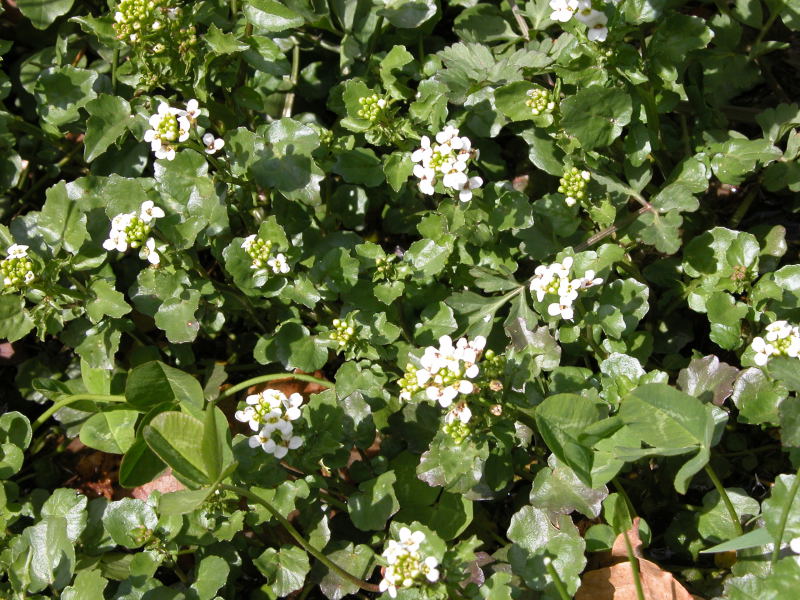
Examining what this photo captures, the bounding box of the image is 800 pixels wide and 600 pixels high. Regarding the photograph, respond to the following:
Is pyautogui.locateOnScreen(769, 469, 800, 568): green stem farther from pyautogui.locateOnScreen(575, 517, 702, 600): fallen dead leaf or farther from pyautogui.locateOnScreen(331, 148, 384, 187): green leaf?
pyautogui.locateOnScreen(331, 148, 384, 187): green leaf

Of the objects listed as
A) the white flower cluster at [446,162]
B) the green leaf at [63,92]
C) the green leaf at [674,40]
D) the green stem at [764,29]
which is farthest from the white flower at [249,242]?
the green stem at [764,29]

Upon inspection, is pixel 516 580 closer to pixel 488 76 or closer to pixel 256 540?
pixel 256 540

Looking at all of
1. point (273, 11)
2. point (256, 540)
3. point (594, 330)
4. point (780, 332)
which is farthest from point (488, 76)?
point (256, 540)

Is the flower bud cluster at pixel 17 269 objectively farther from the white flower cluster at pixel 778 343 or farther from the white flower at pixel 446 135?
the white flower cluster at pixel 778 343

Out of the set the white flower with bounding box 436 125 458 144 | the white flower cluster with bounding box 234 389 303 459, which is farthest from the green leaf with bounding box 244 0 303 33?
the white flower cluster with bounding box 234 389 303 459

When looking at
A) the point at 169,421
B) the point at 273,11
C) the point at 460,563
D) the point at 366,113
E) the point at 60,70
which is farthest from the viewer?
the point at 60,70

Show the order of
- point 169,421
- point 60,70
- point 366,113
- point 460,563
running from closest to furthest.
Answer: point 169,421 → point 460,563 → point 366,113 → point 60,70
